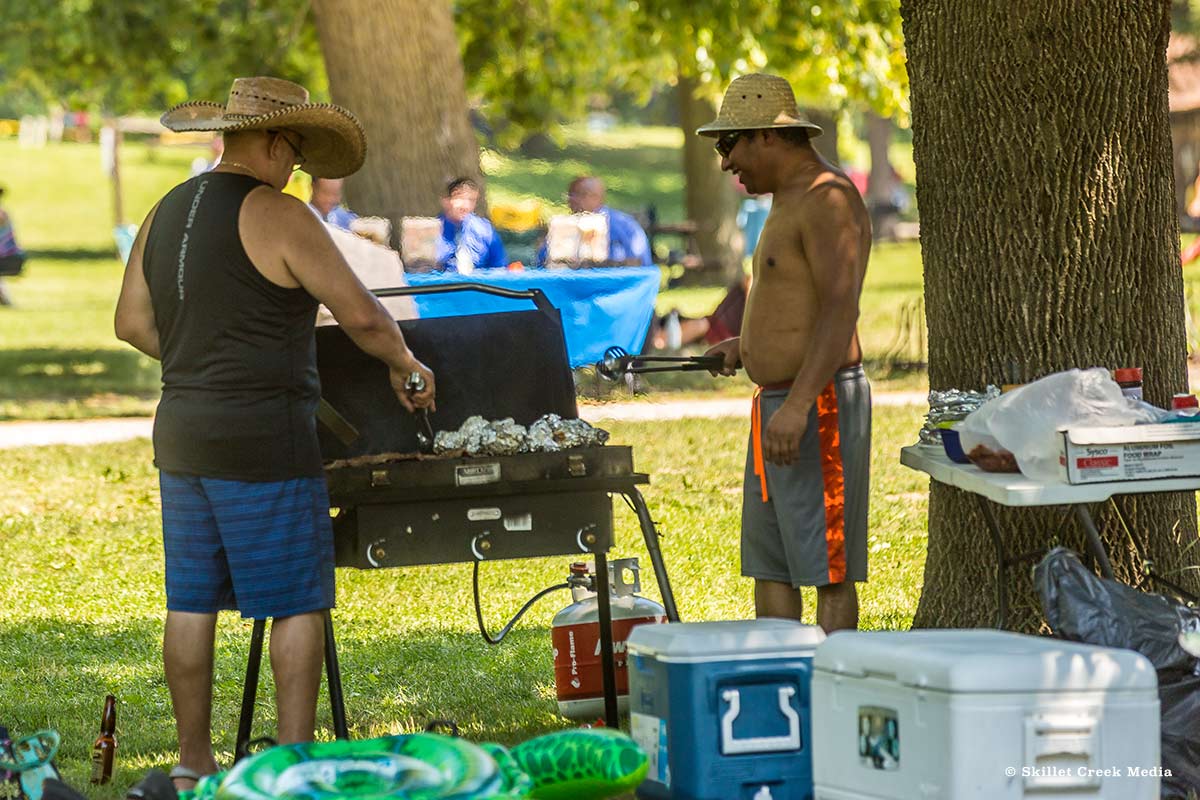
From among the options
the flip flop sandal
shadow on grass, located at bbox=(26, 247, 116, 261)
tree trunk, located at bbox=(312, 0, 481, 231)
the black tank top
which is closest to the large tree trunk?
the black tank top

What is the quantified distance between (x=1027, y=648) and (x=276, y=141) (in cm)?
235

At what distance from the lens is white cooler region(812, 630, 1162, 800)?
367 centimetres

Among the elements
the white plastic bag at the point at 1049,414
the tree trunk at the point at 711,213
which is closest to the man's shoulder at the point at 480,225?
the white plastic bag at the point at 1049,414

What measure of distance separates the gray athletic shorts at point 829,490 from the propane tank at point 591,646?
68 centimetres

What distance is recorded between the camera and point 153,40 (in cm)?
1959

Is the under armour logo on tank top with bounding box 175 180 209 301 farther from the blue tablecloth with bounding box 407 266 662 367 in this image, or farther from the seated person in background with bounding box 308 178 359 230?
the seated person in background with bounding box 308 178 359 230

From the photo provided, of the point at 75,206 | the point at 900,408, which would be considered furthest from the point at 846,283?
the point at 75,206

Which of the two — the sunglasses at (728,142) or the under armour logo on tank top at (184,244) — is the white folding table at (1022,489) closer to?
the sunglasses at (728,142)

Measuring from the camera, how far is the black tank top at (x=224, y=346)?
4.63 metres

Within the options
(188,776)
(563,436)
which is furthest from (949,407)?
(188,776)

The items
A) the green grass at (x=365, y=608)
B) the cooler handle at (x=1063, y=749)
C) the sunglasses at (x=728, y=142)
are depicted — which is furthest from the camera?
the green grass at (x=365, y=608)

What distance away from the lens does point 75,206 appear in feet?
146

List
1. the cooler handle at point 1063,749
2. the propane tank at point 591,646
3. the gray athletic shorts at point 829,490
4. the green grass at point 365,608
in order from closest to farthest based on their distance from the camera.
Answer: the cooler handle at point 1063,749 < the gray athletic shorts at point 829,490 < the propane tank at point 591,646 < the green grass at point 365,608

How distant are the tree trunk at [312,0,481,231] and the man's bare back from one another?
8718 millimetres
